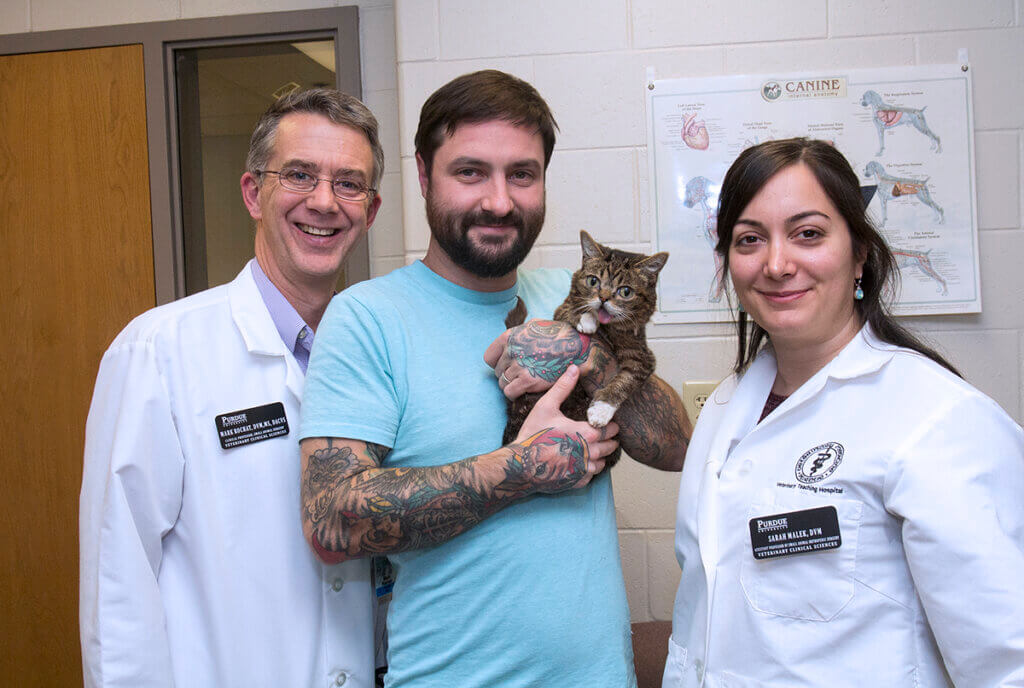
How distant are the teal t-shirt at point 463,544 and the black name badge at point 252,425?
0.23 metres

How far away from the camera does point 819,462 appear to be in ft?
3.68

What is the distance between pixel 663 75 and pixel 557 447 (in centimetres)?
158

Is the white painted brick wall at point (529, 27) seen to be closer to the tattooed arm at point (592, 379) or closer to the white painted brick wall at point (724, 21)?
the white painted brick wall at point (724, 21)

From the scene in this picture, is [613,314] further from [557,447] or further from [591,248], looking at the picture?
[557,447]

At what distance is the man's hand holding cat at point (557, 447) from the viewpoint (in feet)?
3.84

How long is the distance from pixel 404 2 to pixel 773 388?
5.91ft

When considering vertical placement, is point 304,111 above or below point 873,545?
above

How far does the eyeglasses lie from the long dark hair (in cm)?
83

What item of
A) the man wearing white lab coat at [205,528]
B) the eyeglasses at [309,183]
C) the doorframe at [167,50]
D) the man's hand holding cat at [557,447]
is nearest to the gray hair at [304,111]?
the eyeglasses at [309,183]

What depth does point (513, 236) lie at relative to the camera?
1.33 meters

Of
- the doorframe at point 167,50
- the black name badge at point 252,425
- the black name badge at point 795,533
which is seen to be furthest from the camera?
the doorframe at point 167,50

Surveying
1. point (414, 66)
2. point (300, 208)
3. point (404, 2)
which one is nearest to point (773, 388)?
point (300, 208)

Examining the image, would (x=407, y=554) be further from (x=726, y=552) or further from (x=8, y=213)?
(x=8, y=213)

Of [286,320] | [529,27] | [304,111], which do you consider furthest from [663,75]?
[286,320]
